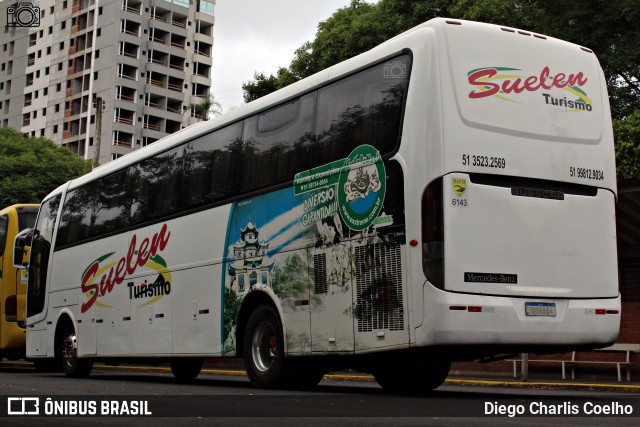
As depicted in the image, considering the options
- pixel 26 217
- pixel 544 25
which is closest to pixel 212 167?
pixel 26 217

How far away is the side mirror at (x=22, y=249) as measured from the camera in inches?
826

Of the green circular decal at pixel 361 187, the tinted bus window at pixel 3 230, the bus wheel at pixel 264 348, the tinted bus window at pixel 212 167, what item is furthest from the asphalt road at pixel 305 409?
the tinted bus window at pixel 3 230

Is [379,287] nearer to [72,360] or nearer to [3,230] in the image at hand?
[72,360]

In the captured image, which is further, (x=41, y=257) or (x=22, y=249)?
(x=22, y=249)

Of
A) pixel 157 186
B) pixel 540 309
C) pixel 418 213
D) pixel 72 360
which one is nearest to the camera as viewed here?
pixel 418 213

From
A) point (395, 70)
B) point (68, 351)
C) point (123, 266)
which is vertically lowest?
point (68, 351)

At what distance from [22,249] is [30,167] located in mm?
40115

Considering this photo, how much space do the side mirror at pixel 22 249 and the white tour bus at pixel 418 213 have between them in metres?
8.19

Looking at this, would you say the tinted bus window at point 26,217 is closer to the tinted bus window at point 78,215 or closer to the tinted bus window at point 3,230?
the tinted bus window at point 3,230

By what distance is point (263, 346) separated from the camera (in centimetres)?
1295

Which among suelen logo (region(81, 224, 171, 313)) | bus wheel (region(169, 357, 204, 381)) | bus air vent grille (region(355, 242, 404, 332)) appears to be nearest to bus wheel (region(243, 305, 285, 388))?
bus air vent grille (region(355, 242, 404, 332))

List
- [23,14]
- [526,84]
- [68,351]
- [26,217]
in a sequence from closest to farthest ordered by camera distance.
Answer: [526,84] → [68,351] → [26,217] → [23,14]

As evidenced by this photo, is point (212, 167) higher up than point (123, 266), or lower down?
higher up

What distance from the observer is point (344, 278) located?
11.3 m
